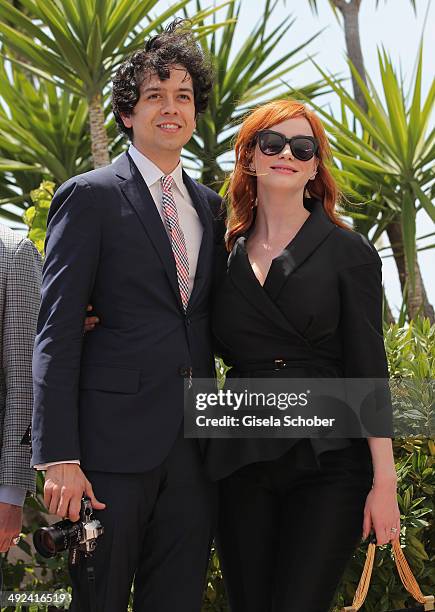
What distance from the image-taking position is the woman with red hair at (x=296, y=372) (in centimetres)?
261

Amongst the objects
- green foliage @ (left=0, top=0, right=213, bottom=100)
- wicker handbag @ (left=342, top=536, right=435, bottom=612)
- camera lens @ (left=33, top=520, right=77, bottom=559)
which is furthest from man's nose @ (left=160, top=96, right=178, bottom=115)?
green foliage @ (left=0, top=0, right=213, bottom=100)

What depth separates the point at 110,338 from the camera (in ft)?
8.73

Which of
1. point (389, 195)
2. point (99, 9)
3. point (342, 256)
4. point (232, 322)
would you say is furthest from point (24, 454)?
point (389, 195)

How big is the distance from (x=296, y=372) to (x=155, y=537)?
24.5 inches

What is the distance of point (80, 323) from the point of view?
2.61 m

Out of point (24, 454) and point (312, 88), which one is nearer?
point (24, 454)

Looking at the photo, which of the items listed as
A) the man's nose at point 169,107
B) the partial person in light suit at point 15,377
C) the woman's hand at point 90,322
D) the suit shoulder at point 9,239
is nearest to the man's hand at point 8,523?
the partial person in light suit at point 15,377

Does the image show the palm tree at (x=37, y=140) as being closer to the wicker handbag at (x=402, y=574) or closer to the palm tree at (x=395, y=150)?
the palm tree at (x=395, y=150)

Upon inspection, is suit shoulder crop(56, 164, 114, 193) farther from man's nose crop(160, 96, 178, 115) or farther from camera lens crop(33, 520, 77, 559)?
camera lens crop(33, 520, 77, 559)

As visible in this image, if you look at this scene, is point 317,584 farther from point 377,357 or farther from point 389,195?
point 389,195

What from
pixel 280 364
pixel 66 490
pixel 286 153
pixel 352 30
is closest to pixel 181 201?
pixel 286 153

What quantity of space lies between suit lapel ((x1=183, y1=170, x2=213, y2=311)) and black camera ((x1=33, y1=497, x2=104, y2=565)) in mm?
671

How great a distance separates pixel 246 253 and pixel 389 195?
6.04 metres

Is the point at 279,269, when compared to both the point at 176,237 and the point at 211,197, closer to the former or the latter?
the point at 176,237
